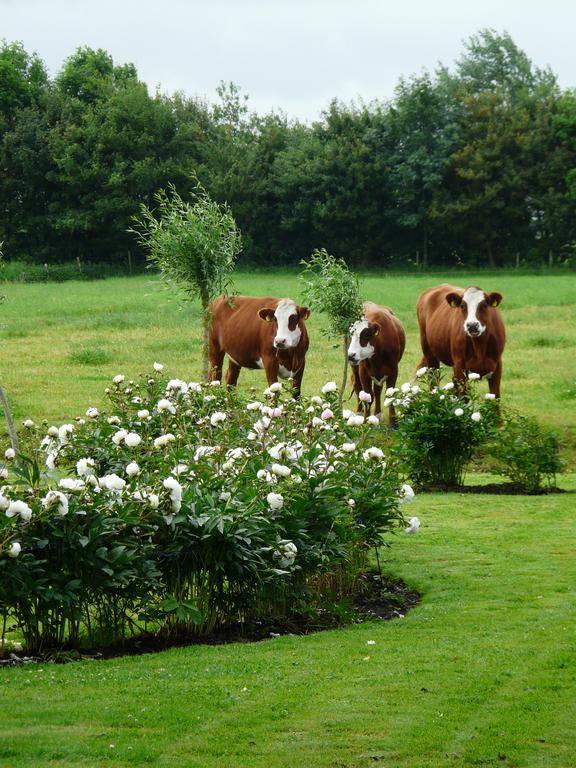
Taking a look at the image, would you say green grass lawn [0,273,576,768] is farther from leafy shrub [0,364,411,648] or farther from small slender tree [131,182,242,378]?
small slender tree [131,182,242,378]

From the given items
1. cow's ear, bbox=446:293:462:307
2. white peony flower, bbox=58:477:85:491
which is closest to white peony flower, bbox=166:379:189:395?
white peony flower, bbox=58:477:85:491

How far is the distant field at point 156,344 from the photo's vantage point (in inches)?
845

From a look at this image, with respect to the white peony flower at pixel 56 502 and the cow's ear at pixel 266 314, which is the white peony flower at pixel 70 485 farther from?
the cow's ear at pixel 266 314

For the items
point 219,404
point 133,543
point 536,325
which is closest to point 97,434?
point 219,404

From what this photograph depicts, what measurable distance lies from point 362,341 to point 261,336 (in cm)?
187

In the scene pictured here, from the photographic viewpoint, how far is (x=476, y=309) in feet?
60.0

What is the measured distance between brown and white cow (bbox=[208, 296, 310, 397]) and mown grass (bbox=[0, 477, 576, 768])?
10.6 metres

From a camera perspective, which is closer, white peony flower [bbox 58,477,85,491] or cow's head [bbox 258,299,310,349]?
white peony flower [bbox 58,477,85,491]

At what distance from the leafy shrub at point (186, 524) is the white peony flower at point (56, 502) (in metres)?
0.01

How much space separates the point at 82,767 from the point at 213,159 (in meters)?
60.5

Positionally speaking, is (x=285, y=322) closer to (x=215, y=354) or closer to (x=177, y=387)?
(x=215, y=354)

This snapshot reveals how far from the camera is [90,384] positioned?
22734 millimetres

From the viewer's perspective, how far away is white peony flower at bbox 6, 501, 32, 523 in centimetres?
673

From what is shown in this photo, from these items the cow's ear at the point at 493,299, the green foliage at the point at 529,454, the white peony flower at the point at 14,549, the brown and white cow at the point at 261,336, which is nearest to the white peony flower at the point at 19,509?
the white peony flower at the point at 14,549
